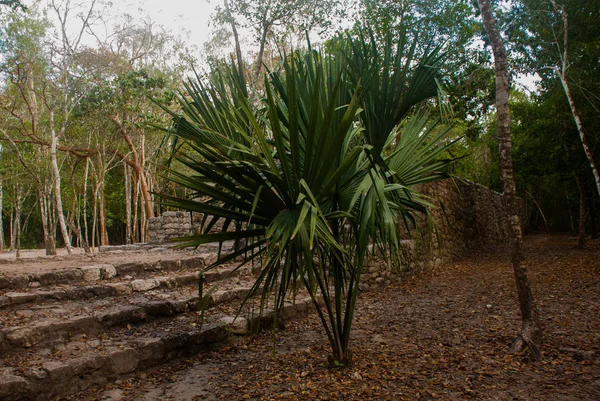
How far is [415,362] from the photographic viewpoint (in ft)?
11.1

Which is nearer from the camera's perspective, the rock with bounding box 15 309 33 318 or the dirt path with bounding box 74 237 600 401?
the dirt path with bounding box 74 237 600 401

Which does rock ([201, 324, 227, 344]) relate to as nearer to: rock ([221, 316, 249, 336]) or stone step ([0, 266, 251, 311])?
rock ([221, 316, 249, 336])

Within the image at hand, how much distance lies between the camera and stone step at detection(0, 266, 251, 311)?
3848 mm

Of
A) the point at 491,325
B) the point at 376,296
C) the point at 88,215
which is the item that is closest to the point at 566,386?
the point at 491,325

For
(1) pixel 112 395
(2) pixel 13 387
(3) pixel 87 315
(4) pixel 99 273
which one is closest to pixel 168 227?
(4) pixel 99 273

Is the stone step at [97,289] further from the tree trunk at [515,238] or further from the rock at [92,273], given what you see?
the tree trunk at [515,238]

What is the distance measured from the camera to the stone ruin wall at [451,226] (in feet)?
27.7

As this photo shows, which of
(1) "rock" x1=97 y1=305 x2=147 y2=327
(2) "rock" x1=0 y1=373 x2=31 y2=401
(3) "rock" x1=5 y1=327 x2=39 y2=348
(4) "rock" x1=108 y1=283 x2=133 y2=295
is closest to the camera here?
(2) "rock" x1=0 y1=373 x2=31 y2=401

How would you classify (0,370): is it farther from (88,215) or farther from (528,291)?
(88,215)

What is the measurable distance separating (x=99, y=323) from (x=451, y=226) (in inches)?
315

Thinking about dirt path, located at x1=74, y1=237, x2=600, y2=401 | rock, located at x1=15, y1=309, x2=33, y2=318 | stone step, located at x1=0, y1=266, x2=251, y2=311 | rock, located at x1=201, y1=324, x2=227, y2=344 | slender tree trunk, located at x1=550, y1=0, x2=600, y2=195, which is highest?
slender tree trunk, located at x1=550, y1=0, x2=600, y2=195

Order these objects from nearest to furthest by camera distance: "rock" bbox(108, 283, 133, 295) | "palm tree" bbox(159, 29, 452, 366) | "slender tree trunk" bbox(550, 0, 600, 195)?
"palm tree" bbox(159, 29, 452, 366) → "rock" bbox(108, 283, 133, 295) → "slender tree trunk" bbox(550, 0, 600, 195)

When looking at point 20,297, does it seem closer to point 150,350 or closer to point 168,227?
point 150,350

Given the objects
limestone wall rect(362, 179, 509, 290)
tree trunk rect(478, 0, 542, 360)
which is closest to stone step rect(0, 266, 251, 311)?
tree trunk rect(478, 0, 542, 360)
